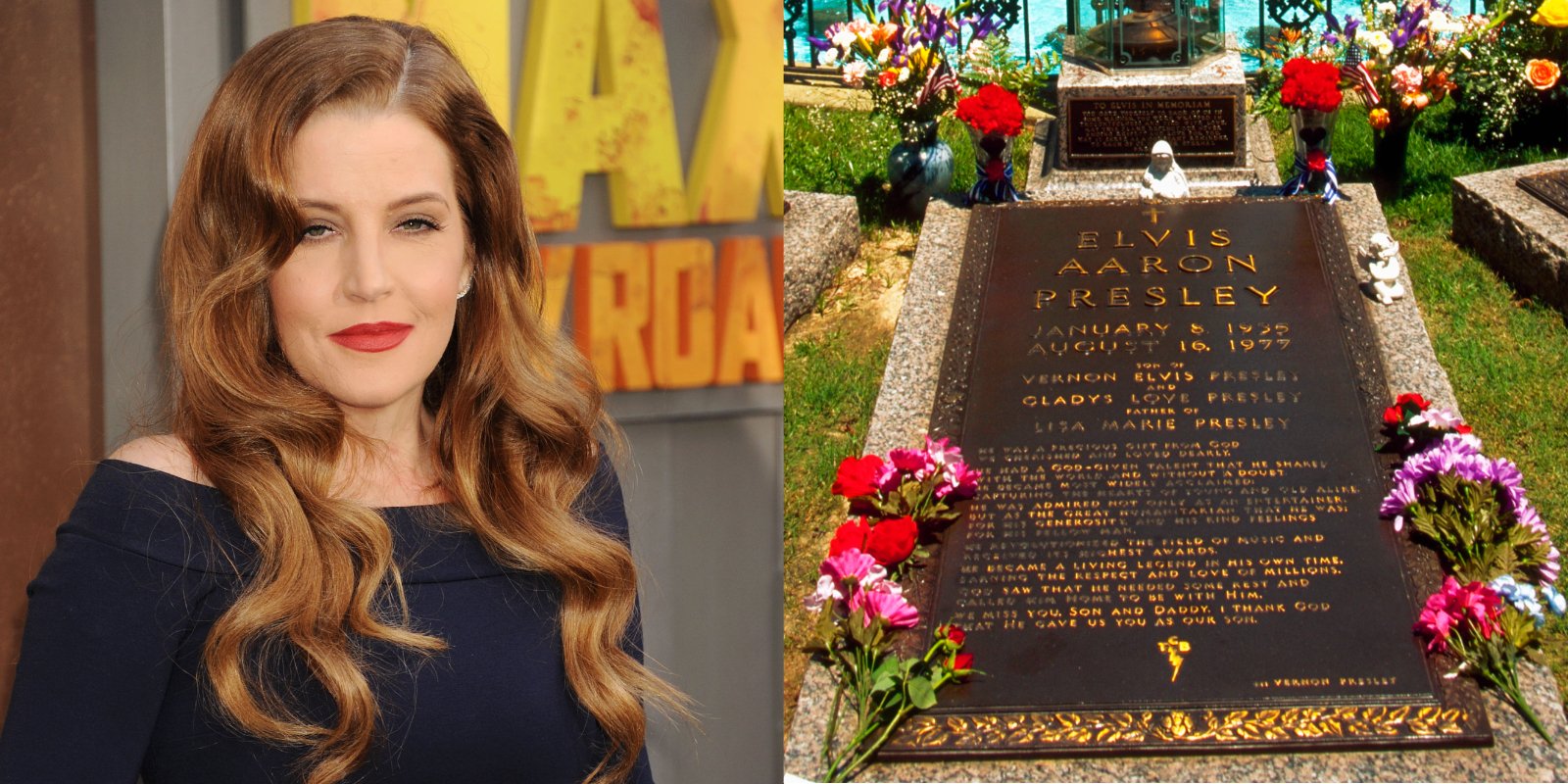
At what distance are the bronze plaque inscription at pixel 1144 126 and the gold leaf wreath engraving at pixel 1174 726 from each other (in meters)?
4.98

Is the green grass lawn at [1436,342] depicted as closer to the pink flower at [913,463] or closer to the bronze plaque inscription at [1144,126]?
the bronze plaque inscription at [1144,126]

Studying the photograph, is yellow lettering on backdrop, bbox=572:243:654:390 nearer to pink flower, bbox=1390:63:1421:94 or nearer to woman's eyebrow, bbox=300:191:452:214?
woman's eyebrow, bbox=300:191:452:214

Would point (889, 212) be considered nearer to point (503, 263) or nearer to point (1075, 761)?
point (1075, 761)

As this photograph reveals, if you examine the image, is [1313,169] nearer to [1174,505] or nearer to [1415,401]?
[1415,401]

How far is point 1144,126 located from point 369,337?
23.1 ft

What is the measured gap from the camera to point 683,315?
2717mm

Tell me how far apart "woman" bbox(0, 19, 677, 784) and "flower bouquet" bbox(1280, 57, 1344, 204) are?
19.4 ft

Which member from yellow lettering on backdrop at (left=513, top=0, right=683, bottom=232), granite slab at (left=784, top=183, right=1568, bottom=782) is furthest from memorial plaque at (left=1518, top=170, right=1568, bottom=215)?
yellow lettering on backdrop at (left=513, top=0, right=683, bottom=232)

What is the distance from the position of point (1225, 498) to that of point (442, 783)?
11.2 ft

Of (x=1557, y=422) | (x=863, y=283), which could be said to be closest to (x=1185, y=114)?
(x=863, y=283)

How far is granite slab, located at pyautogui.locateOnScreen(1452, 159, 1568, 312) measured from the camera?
680 cm

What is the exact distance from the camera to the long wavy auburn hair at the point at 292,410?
1.99 m

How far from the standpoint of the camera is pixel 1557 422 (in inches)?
233

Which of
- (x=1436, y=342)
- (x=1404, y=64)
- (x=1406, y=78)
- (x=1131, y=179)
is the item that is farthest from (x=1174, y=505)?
(x=1404, y=64)
